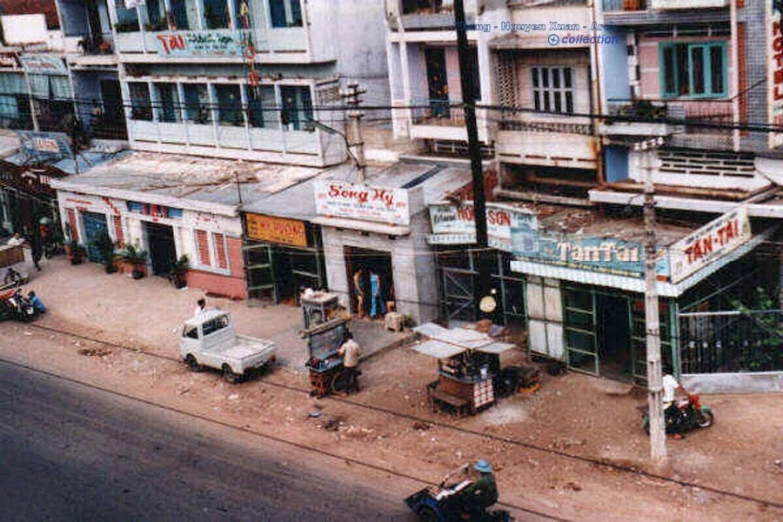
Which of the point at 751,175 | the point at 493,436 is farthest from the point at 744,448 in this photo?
the point at 751,175

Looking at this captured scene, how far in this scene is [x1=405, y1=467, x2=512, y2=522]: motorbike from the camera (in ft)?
64.6

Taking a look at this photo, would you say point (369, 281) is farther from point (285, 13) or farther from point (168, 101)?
point (168, 101)

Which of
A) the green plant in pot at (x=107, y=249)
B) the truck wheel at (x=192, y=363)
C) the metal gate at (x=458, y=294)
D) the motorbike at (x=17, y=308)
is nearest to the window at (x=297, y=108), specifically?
the metal gate at (x=458, y=294)

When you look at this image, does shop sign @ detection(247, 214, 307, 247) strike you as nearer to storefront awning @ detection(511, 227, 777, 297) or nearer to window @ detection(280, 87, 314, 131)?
window @ detection(280, 87, 314, 131)

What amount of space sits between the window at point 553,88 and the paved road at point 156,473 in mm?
12855

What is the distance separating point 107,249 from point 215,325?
42.1 ft

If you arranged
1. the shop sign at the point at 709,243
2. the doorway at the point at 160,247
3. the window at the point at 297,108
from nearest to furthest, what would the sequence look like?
the shop sign at the point at 709,243
the window at the point at 297,108
the doorway at the point at 160,247

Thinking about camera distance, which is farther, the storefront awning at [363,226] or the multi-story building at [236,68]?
the multi-story building at [236,68]

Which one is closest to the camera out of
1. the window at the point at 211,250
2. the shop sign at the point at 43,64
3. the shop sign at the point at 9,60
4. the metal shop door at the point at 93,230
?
the window at the point at 211,250

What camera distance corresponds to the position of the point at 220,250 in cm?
3703

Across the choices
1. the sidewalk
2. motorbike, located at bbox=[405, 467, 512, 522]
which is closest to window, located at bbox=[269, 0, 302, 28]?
the sidewalk

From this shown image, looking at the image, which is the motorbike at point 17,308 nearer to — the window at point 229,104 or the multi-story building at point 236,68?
the multi-story building at point 236,68

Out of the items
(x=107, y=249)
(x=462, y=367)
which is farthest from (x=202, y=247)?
(x=462, y=367)

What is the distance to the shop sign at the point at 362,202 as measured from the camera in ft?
100
